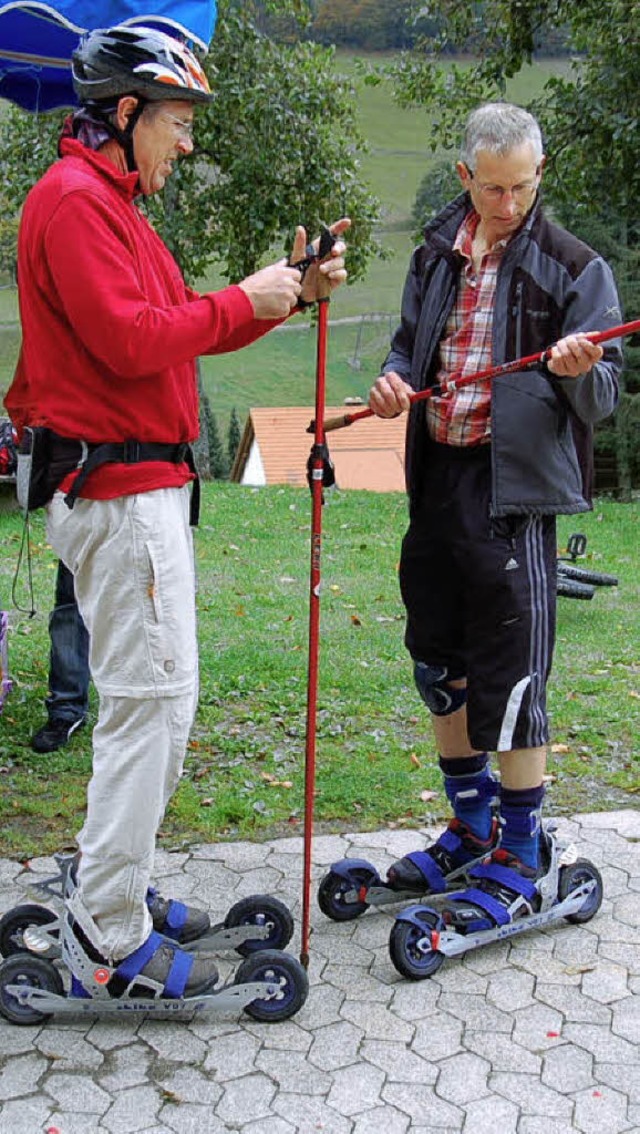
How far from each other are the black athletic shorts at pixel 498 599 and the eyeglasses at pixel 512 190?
0.70m

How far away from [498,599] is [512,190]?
113cm

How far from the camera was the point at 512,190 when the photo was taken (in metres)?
3.51

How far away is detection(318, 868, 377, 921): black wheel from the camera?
12.9 feet

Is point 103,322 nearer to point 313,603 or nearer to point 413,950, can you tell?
point 313,603

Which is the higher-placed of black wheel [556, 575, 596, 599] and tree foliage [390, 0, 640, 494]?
tree foliage [390, 0, 640, 494]

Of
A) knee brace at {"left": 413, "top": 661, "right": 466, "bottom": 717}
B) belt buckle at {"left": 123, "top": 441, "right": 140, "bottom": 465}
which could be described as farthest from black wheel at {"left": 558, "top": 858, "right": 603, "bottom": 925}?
belt buckle at {"left": 123, "top": 441, "right": 140, "bottom": 465}

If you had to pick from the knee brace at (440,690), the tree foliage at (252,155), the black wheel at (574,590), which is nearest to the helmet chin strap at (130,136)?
the knee brace at (440,690)

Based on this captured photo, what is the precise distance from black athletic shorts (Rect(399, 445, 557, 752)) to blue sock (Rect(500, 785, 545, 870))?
0.19 meters

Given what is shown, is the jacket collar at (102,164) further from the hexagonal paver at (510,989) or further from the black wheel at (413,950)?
the hexagonal paver at (510,989)

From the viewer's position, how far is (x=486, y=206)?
358 cm

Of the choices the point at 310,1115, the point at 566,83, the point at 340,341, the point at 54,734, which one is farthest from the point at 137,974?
the point at 340,341

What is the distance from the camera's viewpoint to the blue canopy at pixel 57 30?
4156 millimetres

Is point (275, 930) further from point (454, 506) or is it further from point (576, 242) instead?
point (576, 242)

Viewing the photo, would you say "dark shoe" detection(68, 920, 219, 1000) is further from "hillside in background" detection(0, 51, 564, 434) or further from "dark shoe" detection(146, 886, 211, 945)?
"hillside in background" detection(0, 51, 564, 434)
